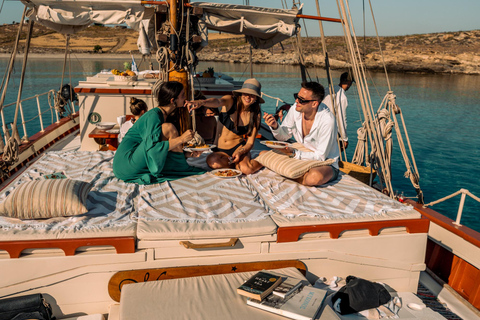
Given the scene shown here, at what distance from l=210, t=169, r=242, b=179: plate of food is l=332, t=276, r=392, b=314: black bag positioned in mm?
1582

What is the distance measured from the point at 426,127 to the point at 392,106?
13.8 m

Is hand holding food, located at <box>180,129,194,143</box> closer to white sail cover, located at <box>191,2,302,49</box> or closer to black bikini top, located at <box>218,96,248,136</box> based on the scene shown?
Answer: black bikini top, located at <box>218,96,248,136</box>

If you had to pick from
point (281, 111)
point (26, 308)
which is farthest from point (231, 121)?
point (26, 308)

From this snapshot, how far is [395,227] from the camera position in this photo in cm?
311

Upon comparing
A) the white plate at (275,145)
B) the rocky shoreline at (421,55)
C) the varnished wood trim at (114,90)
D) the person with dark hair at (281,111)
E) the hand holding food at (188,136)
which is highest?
the rocky shoreline at (421,55)

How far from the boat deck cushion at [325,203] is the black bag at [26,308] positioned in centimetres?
172

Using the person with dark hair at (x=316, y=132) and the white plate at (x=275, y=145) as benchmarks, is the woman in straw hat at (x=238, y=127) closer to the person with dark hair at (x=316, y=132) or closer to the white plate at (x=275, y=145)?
the white plate at (x=275, y=145)

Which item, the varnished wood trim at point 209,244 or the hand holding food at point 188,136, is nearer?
the varnished wood trim at point 209,244

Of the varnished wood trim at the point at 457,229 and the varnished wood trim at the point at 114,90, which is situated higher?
the varnished wood trim at the point at 114,90

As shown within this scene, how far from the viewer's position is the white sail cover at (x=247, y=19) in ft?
15.6

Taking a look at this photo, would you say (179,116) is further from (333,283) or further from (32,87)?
(32,87)

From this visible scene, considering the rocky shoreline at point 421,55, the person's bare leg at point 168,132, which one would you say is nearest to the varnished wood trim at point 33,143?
the person's bare leg at point 168,132

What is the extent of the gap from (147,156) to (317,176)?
5.46ft

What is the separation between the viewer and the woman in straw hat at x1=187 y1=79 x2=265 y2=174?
13.4 feet
